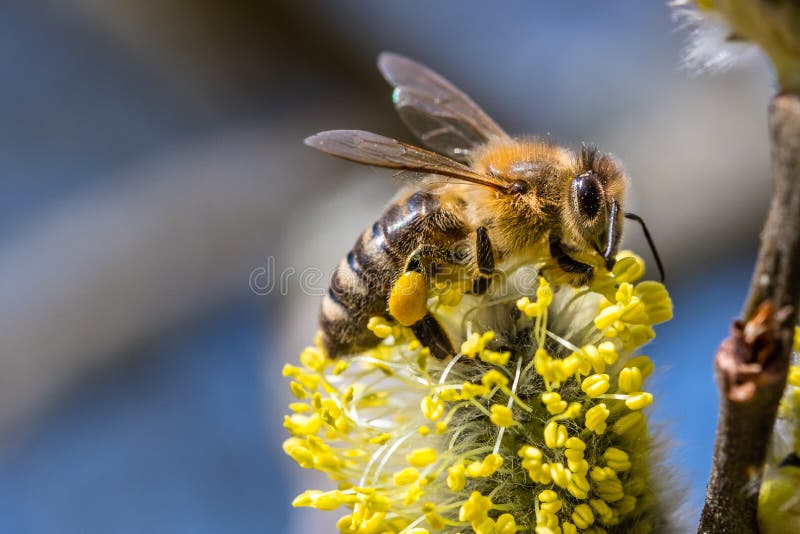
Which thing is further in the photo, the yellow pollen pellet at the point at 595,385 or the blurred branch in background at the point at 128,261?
the blurred branch in background at the point at 128,261

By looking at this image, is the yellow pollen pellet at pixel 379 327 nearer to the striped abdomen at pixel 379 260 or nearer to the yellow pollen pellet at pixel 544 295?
the striped abdomen at pixel 379 260

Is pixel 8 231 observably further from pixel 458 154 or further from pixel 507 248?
pixel 507 248

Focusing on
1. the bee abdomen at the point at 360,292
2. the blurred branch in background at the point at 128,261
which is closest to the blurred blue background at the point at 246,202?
the blurred branch in background at the point at 128,261

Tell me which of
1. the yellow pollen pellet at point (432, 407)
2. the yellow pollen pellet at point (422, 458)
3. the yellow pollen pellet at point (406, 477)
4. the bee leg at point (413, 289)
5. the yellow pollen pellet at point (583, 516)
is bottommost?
the yellow pollen pellet at point (583, 516)

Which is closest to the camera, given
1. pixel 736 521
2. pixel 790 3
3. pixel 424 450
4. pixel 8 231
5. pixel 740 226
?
pixel 790 3

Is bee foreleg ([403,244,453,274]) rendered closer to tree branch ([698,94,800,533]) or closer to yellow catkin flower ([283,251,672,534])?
yellow catkin flower ([283,251,672,534])

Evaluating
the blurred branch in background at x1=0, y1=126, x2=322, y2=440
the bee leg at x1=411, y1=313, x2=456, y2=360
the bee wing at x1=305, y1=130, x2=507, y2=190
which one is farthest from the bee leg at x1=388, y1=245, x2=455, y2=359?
the blurred branch in background at x1=0, y1=126, x2=322, y2=440

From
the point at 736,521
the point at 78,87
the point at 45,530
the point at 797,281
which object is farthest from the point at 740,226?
the point at 78,87

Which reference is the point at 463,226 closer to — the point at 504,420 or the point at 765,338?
the point at 504,420
